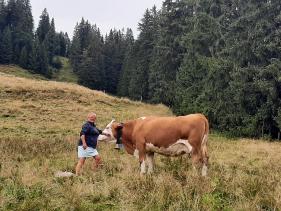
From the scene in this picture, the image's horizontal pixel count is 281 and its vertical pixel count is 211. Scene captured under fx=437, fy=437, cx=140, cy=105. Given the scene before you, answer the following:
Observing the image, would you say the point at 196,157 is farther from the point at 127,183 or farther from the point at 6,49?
the point at 6,49

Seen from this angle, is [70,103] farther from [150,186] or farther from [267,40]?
[150,186]

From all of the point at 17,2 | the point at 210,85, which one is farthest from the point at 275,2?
the point at 17,2

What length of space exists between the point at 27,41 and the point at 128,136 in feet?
351

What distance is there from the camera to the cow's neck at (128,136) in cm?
1312

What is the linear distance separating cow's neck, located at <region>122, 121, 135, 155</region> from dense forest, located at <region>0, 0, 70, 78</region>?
92017 millimetres

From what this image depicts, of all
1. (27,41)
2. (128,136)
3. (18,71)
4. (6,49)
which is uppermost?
(27,41)

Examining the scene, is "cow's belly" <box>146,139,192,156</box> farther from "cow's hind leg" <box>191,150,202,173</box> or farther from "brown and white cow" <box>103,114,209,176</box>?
"cow's hind leg" <box>191,150,202,173</box>

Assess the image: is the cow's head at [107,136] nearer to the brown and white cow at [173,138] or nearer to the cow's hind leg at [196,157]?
the brown and white cow at [173,138]

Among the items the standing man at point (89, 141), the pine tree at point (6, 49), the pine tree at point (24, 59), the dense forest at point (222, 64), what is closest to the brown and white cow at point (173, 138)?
the standing man at point (89, 141)

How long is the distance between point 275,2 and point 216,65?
569cm

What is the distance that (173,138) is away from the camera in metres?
11.6

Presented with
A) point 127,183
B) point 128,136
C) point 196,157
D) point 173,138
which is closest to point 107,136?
point 128,136

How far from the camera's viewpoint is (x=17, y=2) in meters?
130

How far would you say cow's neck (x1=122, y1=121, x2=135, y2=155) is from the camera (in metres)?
13.1
